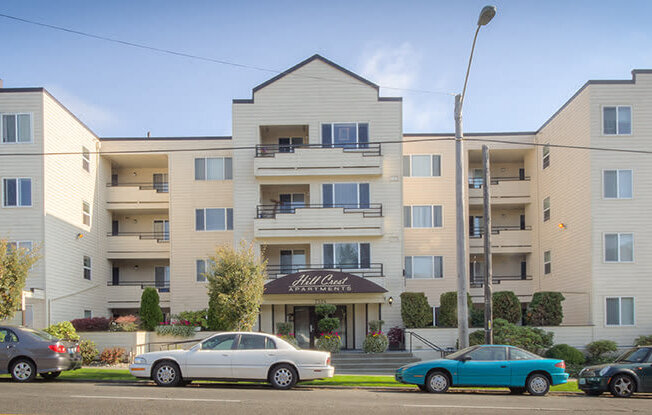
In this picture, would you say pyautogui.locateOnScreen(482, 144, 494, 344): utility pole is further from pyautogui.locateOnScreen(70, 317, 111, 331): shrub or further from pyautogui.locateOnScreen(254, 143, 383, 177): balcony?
pyautogui.locateOnScreen(70, 317, 111, 331): shrub

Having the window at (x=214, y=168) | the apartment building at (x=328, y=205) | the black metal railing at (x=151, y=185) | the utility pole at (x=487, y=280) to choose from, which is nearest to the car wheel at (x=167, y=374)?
the utility pole at (x=487, y=280)

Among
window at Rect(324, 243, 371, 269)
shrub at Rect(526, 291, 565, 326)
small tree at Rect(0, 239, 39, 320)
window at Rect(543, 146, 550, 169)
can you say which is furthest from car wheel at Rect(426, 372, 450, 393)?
Answer: window at Rect(543, 146, 550, 169)

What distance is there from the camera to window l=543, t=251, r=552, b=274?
3453cm

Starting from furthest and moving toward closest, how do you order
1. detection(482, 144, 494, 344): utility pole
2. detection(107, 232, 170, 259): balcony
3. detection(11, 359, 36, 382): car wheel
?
detection(107, 232, 170, 259): balcony, detection(482, 144, 494, 344): utility pole, detection(11, 359, 36, 382): car wheel

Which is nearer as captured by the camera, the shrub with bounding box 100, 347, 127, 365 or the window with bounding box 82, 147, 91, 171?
the shrub with bounding box 100, 347, 127, 365

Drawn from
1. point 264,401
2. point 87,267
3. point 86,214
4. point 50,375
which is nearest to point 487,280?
point 264,401

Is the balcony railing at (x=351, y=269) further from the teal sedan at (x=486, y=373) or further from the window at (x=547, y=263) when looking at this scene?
the teal sedan at (x=486, y=373)

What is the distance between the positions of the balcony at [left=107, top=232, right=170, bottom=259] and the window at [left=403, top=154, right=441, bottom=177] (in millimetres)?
12957

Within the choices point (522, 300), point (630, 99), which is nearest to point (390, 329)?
point (522, 300)

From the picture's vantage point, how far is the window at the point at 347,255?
32.6 metres

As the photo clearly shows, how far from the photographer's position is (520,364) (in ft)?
60.6

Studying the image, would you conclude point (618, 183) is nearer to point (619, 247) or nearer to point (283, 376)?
point (619, 247)

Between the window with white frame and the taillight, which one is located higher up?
the window with white frame

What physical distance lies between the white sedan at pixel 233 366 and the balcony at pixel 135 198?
20.2m
